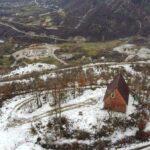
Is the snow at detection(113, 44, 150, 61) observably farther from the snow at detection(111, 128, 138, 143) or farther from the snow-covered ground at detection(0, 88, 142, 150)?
the snow at detection(111, 128, 138, 143)

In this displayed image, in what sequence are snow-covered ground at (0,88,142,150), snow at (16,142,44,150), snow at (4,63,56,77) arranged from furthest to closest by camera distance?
snow at (4,63,56,77), snow-covered ground at (0,88,142,150), snow at (16,142,44,150)

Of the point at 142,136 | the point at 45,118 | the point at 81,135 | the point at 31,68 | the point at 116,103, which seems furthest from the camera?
the point at 31,68

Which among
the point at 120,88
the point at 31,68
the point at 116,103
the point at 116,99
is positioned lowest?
the point at 31,68

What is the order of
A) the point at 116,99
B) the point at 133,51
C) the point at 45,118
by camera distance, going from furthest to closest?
the point at 133,51, the point at 116,99, the point at 45,118

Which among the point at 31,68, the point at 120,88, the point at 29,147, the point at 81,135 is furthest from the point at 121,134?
the point at 31,68

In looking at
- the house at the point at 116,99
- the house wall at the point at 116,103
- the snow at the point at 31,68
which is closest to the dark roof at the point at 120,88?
the house at the point at 116,99

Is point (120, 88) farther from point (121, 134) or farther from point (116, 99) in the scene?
point (121, 134)

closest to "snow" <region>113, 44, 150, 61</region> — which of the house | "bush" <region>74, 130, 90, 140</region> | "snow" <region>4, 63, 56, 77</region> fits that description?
"snow" <region>4, 63, 56, 77</region>

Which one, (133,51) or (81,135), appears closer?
(81,135)

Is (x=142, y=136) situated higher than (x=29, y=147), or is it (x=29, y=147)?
(x=29, y=147)
